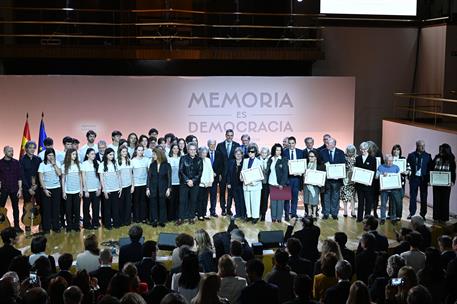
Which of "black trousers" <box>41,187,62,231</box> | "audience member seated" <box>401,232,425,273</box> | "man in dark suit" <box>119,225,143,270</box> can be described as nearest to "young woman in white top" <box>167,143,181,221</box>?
"black trousers" <box>41,187,62,231</box>

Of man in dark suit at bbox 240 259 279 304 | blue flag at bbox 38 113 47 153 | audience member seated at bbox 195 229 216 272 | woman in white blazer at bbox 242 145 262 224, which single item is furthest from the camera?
blue flag at bbox 38 113 47 153

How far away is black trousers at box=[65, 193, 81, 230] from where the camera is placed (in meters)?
12.0

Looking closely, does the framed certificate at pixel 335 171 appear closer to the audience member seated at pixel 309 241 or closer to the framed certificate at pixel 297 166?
the framed certificate at pixel 297 166

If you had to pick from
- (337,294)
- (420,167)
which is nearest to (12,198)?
(337,294)

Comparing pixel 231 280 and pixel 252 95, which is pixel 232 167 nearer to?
pixel 252 95

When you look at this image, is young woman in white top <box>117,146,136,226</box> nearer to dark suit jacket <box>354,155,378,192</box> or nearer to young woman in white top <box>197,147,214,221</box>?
young woman in white top <box>197,147,214,221</box>

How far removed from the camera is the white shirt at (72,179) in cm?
1185

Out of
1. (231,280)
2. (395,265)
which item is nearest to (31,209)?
(231,280)

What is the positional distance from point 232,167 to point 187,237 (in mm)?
5398

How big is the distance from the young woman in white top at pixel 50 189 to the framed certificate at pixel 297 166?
4388mm

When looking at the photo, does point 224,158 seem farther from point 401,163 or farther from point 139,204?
point 401,163

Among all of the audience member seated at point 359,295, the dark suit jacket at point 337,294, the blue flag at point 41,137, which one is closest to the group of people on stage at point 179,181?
the blue flag at point 41,137

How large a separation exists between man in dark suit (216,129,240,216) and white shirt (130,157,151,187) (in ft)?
5.15

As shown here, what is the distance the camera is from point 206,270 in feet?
25.6
